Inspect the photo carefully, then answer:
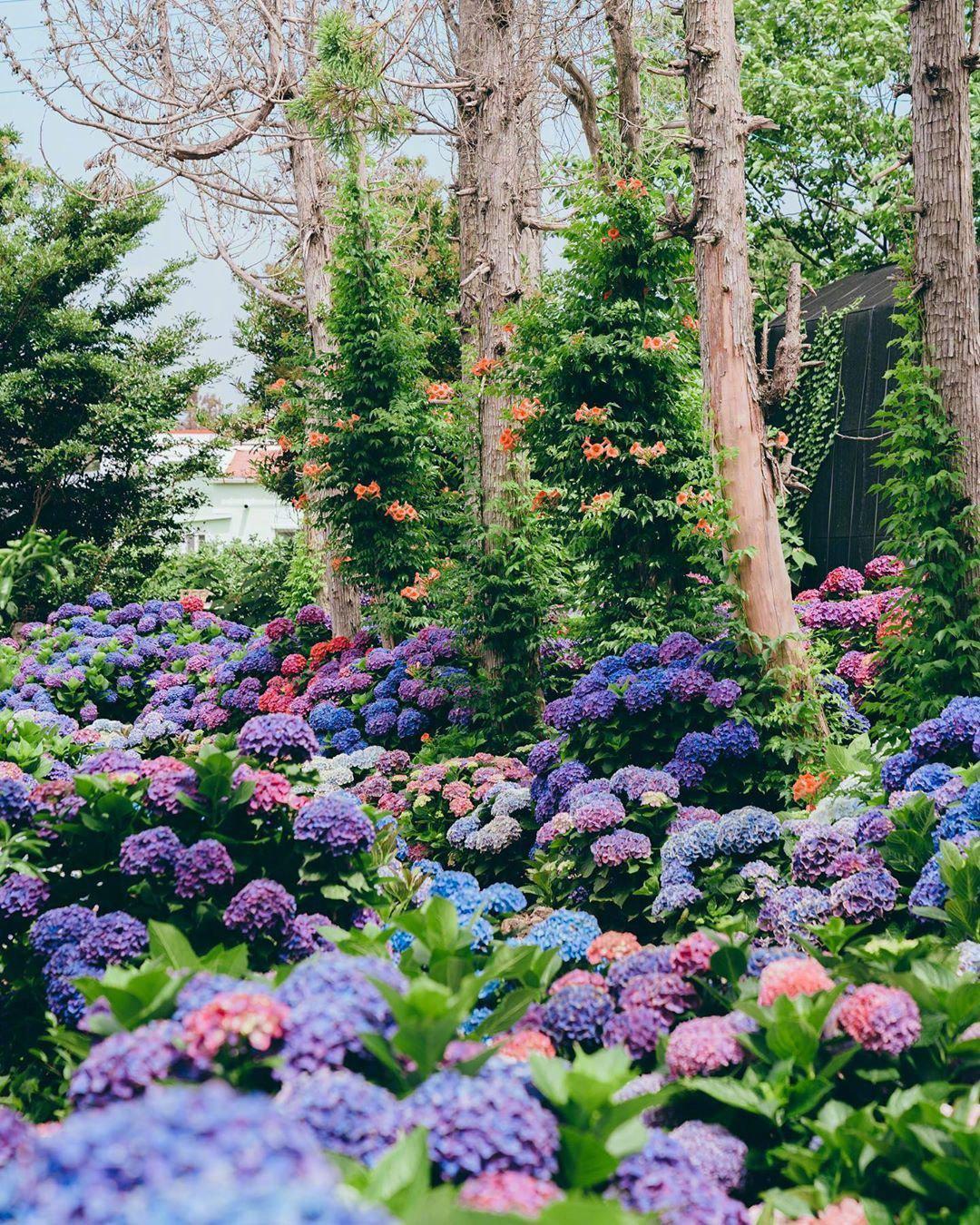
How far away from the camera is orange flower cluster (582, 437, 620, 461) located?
599cm

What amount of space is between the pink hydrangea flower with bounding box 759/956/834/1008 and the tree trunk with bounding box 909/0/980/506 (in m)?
3.13

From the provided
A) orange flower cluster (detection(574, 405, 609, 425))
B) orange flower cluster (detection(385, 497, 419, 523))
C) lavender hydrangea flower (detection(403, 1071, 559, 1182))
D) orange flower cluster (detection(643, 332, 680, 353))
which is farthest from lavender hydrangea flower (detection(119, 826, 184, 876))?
orange flower cluster (detection(385, 497, 419, 523))

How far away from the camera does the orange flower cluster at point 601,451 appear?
599 cm

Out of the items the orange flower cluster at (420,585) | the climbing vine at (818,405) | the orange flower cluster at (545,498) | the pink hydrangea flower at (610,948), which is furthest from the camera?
the climbing vine at (818,405)

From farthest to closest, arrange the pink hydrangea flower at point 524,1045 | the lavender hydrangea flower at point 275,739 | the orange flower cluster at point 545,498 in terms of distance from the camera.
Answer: the orange flower cluster at point 545,498
the lavender hydrangea flower at point 275,739
the pink hydrangea flower at point 524,1045

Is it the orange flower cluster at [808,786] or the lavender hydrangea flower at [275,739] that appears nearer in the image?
the lavender hydrangea flower at [275,739]

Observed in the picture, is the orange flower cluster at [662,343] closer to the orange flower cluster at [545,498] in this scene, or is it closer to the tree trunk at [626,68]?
the orange flower cluster at [545,498]

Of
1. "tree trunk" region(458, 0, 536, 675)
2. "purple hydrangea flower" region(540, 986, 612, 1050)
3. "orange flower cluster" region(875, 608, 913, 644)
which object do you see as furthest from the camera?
"tree trunk" region(458, 0, 536, 675)

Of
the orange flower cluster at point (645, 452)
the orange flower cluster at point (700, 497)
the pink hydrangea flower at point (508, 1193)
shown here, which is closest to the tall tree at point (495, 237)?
the orange flower cluster at point (645, 452)

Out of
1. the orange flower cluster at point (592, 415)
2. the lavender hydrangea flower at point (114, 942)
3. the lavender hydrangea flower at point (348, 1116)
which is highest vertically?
the orange flower cluster at point (592, 415)

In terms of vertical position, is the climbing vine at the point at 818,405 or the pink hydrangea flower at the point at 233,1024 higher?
the climbing vine at the point at 818,405

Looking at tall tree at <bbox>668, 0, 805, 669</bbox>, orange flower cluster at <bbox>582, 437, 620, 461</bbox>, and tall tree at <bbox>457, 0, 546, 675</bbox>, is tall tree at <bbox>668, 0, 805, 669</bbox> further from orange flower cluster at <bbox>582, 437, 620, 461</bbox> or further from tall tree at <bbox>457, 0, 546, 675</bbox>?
tall tree at <bbox>457, 0, 546, 675</bbox>

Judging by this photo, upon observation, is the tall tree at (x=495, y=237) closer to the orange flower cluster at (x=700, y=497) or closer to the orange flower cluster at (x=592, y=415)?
the orange flower cluster at (x=592, y=415)

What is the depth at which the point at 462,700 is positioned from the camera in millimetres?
Result: 6902
